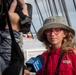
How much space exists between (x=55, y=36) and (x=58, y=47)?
84 mm

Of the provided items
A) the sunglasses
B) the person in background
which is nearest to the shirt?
the sunglasses

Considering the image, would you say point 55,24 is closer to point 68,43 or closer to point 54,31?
point 54,31

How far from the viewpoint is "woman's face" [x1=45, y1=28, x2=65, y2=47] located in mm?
2121

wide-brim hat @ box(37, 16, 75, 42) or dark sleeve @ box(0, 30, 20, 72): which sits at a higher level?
wide-brim hat @ box(37, 16, 75, 42)

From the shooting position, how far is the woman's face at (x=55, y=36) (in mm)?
2121

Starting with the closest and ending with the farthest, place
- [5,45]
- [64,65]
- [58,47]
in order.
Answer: [5,45]
[64,65]
[58,47]

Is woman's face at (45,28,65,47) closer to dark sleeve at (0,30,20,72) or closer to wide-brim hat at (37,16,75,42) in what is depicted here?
wide-brim hat at (37,16,75,42)

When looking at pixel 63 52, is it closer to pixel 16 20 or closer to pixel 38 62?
pixel 38 62

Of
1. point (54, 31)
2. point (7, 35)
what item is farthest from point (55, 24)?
point (7, 35)

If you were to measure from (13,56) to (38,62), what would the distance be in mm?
587

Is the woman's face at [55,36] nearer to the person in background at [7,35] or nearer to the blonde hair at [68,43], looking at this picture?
the blonde hair at [68,43]

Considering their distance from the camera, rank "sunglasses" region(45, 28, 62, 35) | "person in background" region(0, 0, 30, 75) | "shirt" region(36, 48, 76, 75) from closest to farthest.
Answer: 1. "person in background" region(0, 0, 30, 75)
2. "shirt" region(36, 48, 76, 75)
3. "sunglasses" region(45, 28, 62, 35)

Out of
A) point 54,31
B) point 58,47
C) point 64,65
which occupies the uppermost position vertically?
point 54,31

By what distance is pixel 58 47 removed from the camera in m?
2.14
